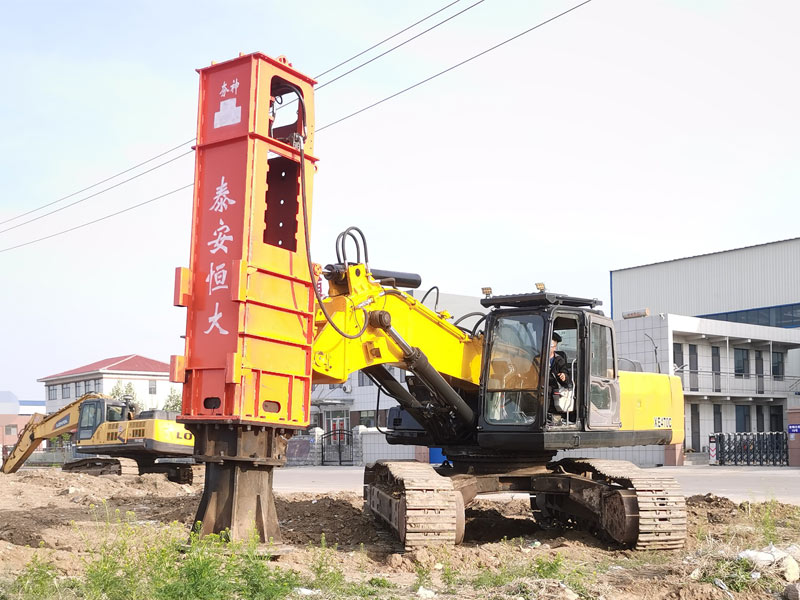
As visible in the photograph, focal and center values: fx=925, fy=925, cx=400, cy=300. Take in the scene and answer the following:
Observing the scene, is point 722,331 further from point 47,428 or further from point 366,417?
point 47,428

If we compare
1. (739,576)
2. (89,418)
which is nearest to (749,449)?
(89,418)

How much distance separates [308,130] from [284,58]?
31.2 inches

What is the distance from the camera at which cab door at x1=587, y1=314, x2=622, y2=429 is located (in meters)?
11.3

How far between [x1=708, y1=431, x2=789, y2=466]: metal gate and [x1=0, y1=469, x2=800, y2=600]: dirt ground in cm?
2469

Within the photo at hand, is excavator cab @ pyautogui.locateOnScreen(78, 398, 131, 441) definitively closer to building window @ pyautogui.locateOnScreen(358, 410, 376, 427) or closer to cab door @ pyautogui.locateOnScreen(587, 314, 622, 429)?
cab door @ pyautogui.locateOnScreen(587, 314, 622, 429)

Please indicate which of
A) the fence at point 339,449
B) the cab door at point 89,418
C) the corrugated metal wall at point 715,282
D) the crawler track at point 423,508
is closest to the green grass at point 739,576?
the crawler track at point 423,508

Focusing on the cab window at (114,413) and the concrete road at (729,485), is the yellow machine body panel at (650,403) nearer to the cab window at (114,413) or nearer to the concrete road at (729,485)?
the concrete road at (729,485)

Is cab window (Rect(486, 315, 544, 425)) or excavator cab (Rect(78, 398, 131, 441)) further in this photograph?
excavator cab (Rect(78, 398, 131, 441))

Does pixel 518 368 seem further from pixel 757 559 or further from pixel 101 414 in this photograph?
pixel 101 414

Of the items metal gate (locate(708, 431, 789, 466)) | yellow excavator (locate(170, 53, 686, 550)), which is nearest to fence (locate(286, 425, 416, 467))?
metal gate (locate(708, 431, 789, 466))

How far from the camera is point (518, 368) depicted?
11227 mm

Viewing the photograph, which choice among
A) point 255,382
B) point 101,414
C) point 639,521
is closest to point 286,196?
point 255,382

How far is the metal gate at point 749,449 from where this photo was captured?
38094 millimetres

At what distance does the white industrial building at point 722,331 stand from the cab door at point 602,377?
2000cm
